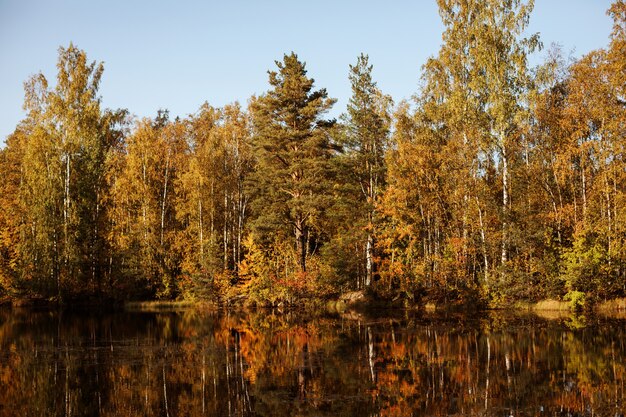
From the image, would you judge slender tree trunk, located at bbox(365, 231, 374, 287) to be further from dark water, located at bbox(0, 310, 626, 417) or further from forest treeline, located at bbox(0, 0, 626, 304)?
dark water, located at bbox(0, 310, 626, 417)

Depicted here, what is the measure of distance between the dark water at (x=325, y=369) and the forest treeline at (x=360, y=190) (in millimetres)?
5464

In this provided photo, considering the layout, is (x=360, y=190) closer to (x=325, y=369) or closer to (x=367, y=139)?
(x=367, y=139)

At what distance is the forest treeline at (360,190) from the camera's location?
28.8 meters

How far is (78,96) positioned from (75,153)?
157 inches

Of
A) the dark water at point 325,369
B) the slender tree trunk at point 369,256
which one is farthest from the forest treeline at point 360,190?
the dark water at point 325,369

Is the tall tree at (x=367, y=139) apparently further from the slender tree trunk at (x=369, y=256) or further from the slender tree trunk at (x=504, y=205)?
the slender tree trunk at (x=504, y=205)

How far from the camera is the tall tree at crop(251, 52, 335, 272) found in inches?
1438

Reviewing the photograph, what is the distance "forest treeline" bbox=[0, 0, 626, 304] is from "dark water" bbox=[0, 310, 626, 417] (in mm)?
5464

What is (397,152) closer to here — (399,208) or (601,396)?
(399,208)

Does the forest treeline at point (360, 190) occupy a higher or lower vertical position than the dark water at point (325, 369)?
higher

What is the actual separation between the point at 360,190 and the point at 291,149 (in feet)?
18.2

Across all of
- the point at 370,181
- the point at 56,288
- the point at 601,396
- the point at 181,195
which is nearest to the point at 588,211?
the point at 370,181

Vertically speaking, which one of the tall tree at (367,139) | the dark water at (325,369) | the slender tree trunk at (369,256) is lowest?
the dark water at (325,369)

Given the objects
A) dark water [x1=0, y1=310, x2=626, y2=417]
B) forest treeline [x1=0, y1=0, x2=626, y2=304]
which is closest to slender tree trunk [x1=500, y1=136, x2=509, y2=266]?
forest treeline [x1=0, y1=0, x2=626, y2=304]
